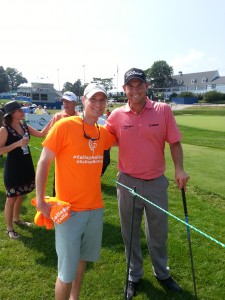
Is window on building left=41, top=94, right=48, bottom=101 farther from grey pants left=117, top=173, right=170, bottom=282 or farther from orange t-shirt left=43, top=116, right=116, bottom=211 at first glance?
orange t-shirt left=43, top=116, right=116, bottom=211

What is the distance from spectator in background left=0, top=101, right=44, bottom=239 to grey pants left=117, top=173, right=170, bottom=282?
1.77m

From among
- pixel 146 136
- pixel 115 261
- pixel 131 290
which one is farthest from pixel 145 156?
pixel 115 261

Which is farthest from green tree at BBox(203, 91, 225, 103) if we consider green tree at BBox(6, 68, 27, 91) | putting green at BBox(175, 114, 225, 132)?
green tree at BBox(6, 68, 27, 91)

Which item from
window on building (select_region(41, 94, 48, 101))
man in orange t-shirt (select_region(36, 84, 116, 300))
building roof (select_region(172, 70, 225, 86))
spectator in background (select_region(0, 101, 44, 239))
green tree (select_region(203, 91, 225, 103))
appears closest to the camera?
man in orange t-shirt (select_region(36, 84, 116, 300))

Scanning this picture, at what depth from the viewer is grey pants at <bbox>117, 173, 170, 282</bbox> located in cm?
321

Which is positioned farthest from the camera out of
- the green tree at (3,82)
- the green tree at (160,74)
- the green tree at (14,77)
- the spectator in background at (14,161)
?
the green tree at (14,77)

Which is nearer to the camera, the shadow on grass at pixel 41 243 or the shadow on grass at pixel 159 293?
the shadow on grass at pixel 159 293

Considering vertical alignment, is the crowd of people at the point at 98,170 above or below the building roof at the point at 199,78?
below

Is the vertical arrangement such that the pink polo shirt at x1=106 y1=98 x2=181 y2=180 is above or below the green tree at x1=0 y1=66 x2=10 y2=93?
below

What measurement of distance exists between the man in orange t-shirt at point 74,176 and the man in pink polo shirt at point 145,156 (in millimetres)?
566

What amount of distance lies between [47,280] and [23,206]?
2.47 m

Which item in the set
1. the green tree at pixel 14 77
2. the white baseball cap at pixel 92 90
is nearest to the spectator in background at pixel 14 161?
the white baseball cap at pixel 92 90

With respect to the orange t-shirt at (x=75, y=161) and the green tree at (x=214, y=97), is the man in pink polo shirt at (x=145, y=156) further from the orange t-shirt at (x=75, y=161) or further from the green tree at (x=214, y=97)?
the green tree at (x=214, y=97)

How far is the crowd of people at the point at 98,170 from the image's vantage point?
2479 millimetres
